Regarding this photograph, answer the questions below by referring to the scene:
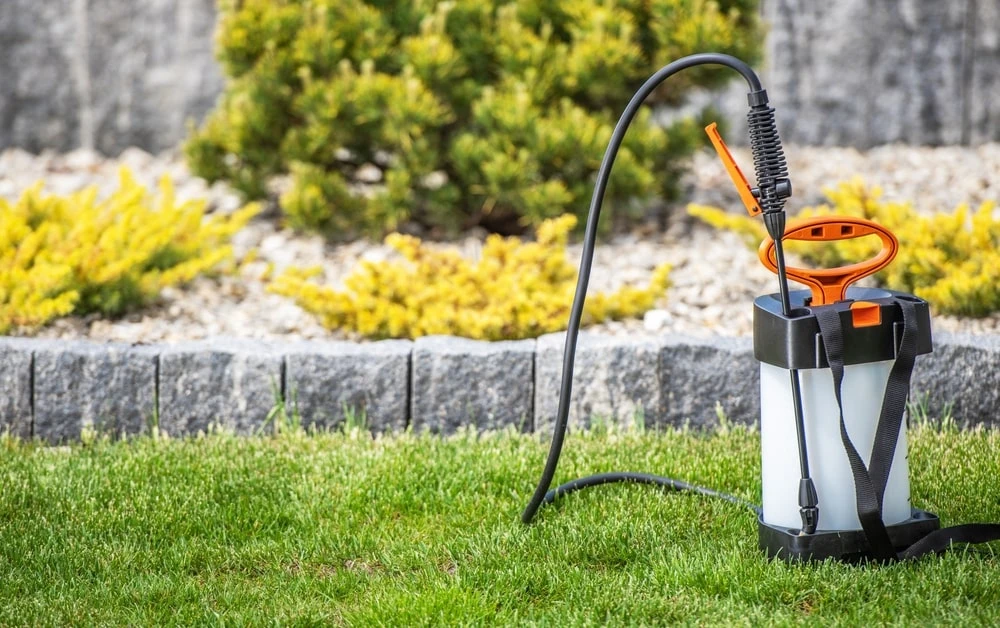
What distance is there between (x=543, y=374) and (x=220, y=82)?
3434 millimetres

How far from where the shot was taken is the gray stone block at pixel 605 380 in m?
3.13

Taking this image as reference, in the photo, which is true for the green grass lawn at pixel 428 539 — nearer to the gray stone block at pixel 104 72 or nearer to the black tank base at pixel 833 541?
the black tank base at pixel 833 541

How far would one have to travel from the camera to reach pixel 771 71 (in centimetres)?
575

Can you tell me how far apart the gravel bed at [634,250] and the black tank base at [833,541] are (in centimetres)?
125

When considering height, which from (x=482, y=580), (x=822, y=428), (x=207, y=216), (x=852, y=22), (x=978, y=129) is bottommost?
(x=482, y=580)

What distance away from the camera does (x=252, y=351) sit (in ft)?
10.4

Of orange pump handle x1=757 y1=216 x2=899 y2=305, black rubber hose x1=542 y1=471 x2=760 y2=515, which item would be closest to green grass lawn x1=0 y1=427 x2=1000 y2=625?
black rubber hose x1=542 y1=471 x2=760 y2=515

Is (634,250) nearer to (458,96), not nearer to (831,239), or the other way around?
(458,96)

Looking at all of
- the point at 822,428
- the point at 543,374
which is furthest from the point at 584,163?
the point at 822,428

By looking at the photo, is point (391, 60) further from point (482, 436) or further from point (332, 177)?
point (482, 436)

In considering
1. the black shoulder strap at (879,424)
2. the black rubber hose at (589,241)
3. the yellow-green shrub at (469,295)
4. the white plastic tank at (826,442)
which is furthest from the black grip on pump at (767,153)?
the yellow-green shrub at (469,295)

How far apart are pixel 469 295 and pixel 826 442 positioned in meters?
1.56

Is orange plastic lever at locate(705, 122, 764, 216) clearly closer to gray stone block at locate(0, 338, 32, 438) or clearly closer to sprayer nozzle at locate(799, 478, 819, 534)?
sprayer nozzle at locate(799, 478, 819, 534)

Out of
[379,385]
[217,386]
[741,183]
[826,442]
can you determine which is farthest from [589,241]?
[217,386]
